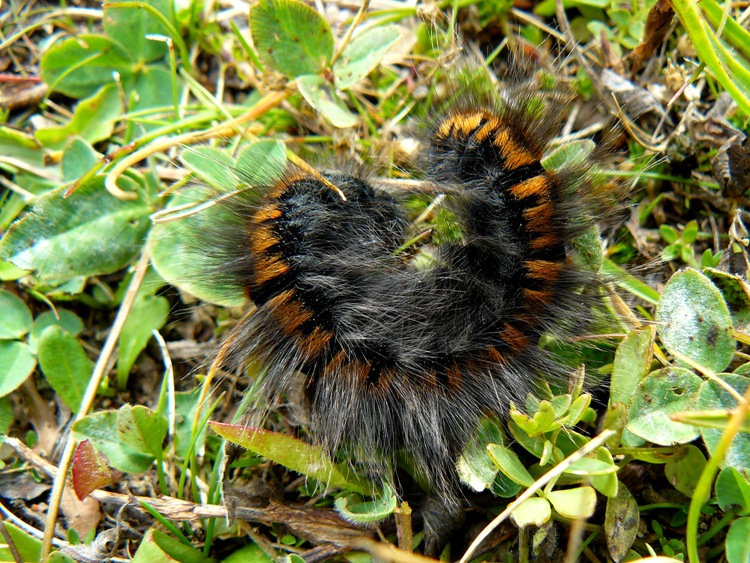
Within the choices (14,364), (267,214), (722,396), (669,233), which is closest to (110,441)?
(14,364)

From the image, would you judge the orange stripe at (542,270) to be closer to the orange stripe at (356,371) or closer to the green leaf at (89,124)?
the orange stripe at (356,371)

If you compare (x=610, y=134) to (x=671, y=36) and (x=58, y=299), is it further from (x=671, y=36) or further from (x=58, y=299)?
(x=58, y=299)

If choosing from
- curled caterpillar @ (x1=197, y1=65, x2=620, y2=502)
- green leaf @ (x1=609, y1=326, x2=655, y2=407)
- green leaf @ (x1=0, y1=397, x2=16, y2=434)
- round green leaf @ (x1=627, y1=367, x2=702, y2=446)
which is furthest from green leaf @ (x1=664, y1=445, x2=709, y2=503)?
green leaf @ (x1=0, y1=397, x2=16, y2=434)

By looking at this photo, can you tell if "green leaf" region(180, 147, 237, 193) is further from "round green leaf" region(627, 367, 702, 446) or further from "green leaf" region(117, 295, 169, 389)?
"round green leaf" region(627, 367, 702, 446)

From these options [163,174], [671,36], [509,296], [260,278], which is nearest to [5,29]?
[163,174]

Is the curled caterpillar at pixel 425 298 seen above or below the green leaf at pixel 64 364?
above

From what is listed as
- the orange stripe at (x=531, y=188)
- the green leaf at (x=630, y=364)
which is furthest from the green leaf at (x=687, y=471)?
the orange stripe at (x=531, y=188)
